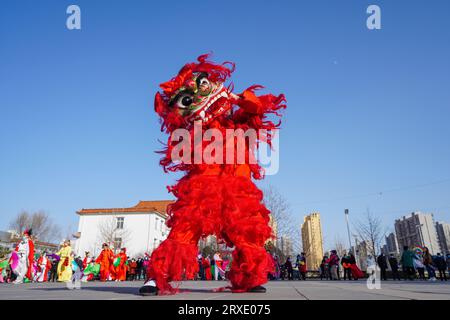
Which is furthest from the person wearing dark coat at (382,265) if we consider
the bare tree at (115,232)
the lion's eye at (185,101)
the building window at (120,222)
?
the building window at (120,222)

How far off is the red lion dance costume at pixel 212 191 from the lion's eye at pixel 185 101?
1 centimetres

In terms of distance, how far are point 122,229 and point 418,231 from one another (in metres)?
55.3

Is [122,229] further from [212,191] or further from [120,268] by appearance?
[212,191]

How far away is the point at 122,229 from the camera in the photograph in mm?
43688

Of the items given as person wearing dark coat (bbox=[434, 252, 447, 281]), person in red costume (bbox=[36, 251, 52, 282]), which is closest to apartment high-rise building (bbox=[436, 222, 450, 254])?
person wearing dark coat (bbox=[434, 252, 447, 281])

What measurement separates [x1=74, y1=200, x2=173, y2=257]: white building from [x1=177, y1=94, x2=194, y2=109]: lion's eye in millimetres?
A: 40341

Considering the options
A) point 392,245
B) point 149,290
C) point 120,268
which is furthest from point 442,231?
point 149,290

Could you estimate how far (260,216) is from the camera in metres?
3.62

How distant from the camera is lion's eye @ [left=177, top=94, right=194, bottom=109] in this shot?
394 cm

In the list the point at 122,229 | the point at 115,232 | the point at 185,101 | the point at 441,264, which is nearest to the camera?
the point at 185,101

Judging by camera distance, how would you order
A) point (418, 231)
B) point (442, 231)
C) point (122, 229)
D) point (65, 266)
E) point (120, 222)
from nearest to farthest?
point (65, 266) < point (122, 229) < point (120, 222) < point (418, 231) < point (442, 231)

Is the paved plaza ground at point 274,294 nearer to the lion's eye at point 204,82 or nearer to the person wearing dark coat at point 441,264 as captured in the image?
the lion's eye at point 204,82
